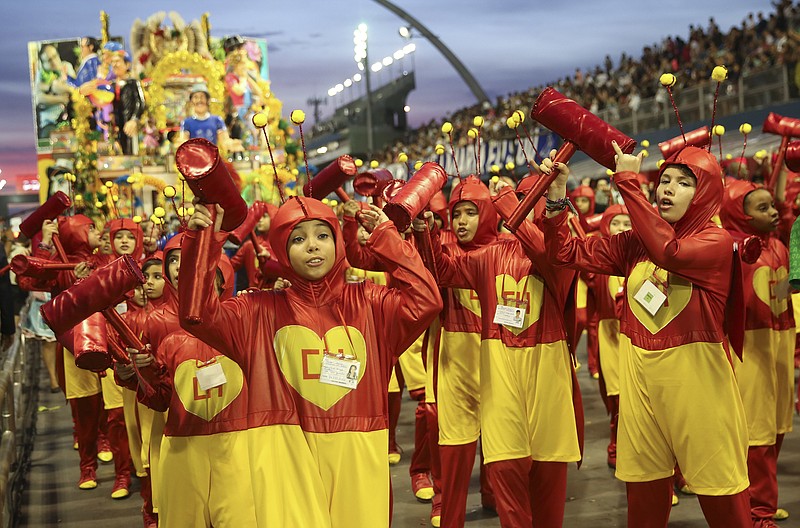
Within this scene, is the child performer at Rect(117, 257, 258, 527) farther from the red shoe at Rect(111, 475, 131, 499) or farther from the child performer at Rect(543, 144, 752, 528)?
the red shoe at Rect(111, 475, 131, 499)

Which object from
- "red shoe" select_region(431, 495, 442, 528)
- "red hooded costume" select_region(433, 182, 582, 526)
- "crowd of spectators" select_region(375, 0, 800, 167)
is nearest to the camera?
"red hooded costume" select_region(433, 182, 582, 526)

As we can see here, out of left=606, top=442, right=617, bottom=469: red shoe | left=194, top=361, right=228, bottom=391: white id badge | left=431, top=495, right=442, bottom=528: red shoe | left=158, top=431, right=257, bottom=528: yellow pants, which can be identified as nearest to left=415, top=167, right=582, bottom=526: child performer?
left=431, top=495, right=442, bottom=528: red shoe

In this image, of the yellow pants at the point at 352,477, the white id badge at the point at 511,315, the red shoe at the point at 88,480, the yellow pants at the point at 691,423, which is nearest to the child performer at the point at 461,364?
the white id badge at the point at 511,315

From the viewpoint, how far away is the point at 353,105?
57.1 meters

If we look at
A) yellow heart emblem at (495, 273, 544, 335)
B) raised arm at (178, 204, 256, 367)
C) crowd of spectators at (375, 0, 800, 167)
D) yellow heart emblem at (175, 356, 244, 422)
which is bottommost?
yellow heart emblem at (175, 356, 244, 422)

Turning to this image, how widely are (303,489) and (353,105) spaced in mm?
54596

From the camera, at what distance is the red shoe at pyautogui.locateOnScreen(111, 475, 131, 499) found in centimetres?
714

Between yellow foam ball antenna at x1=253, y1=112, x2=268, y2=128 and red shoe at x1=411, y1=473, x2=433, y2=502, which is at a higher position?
yellow foam ball antenna at x1=253, y1=112, x2=268, y2=128

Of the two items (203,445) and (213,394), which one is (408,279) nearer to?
(213,394)

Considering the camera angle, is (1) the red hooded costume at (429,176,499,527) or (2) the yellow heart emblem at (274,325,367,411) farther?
(1) the red hooded costume at (429,176,499,527)

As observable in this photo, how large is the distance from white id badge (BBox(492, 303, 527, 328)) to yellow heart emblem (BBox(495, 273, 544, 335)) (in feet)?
0.07

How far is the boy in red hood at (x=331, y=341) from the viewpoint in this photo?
3645 millimetres

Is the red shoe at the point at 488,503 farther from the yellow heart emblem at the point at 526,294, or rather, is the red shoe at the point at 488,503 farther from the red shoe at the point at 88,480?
the red shoe at the point at 88,480

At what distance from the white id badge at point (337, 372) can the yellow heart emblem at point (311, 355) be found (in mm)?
21
